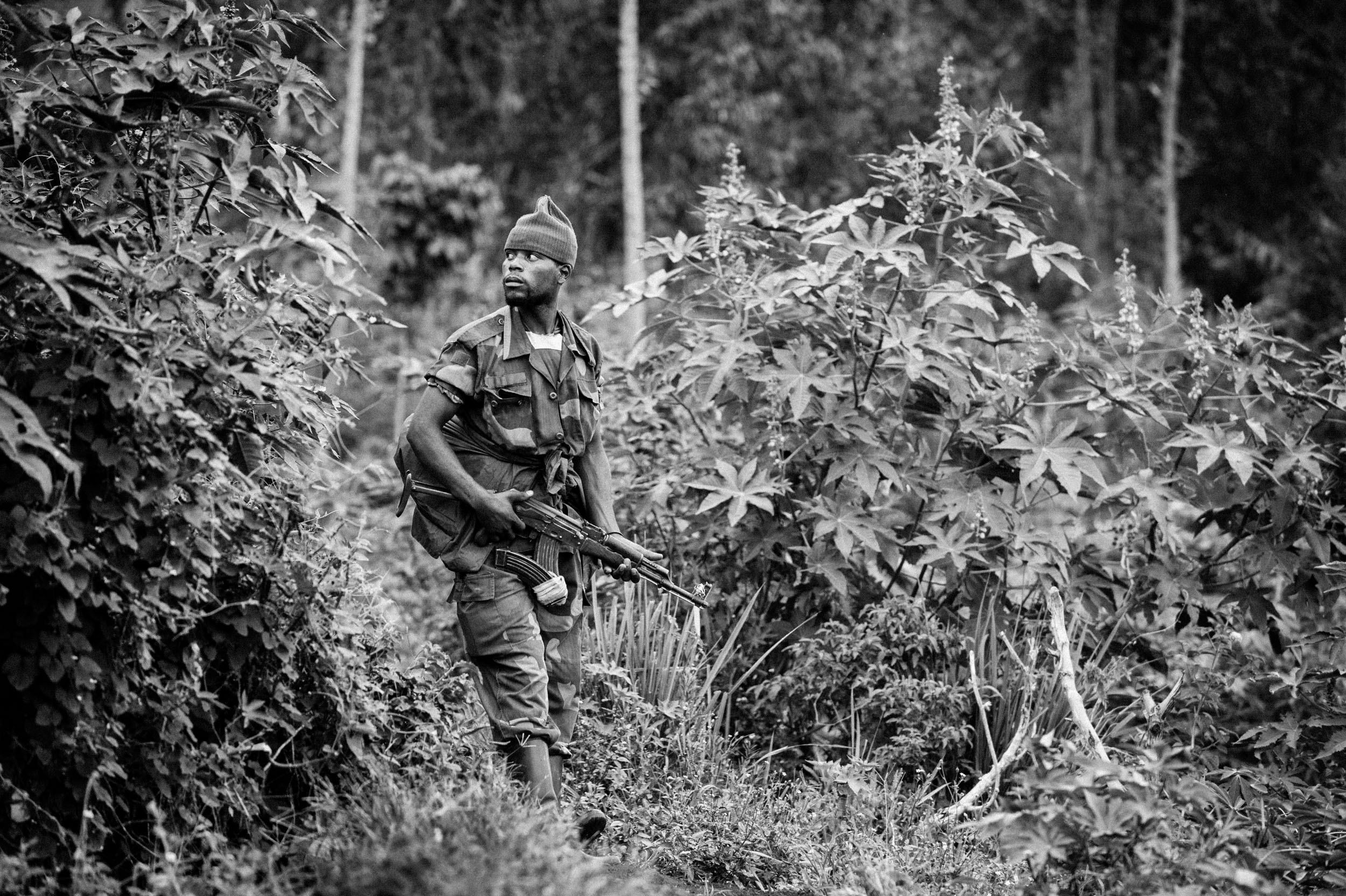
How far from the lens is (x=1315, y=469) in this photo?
5723 millimetres

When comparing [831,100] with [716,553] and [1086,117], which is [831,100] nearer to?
[1086,117]

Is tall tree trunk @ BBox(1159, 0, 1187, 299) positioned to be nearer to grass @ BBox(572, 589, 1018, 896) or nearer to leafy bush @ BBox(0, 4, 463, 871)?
grass @ BBox(572, 589, 1018, 896)

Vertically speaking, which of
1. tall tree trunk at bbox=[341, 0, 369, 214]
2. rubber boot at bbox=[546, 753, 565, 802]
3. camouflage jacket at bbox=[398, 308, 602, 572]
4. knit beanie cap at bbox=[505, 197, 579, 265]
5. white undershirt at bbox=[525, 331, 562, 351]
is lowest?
rubber boot at bbox=[546, 753, 565, 802]

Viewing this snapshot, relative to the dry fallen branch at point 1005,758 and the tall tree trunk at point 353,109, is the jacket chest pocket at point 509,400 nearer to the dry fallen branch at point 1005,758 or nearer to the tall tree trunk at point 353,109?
the dry fallen branch at point 1005,758

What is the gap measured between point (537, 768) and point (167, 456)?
5.01ft

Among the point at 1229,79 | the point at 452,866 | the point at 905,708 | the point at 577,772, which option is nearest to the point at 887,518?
Result: the point at 905,708

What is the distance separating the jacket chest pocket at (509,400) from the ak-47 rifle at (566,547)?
10.6 inches

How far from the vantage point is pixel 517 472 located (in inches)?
181

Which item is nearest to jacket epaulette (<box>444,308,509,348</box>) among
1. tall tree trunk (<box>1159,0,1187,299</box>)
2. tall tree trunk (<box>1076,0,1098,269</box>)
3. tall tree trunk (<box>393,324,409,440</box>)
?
tall tree trunk (<box>393,324,409,440</box>)

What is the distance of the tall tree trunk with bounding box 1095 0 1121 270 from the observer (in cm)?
2358

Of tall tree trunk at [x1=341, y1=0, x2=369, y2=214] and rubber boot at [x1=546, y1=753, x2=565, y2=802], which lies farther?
tall tree trunk at [x1=341, y1=0, x2=369, y2=214]

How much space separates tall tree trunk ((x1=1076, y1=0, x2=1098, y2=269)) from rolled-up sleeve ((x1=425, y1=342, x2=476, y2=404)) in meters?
20.5

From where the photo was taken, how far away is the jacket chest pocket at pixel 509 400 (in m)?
4.49

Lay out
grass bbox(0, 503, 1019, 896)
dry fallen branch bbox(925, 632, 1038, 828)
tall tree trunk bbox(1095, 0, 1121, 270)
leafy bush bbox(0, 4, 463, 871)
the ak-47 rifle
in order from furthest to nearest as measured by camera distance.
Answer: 1. tall tree trunk bbox(1095, 0, 1121, 270)
2. dry fallen branch bbox(925, 632, 1038, 828)
3. the ak-47 rifle
4. leafy bush bbox(0, 4, 463, 871)
5. grass bbox(0, 503, 1019, 896)
